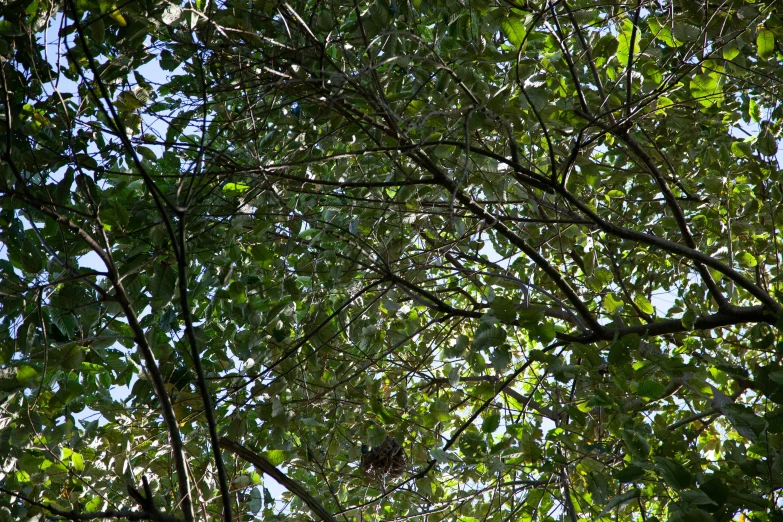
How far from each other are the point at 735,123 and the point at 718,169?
25 centimetres

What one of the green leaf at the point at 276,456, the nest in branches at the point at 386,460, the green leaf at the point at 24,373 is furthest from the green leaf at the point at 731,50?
the green leaf at the point at 24,373

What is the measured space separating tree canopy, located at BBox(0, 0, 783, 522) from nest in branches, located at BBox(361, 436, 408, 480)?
1.7 inches

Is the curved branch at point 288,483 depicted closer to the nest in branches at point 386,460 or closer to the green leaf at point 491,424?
the green leaf at point 491,424

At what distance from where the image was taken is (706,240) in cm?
322

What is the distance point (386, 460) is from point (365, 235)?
96 centimetres

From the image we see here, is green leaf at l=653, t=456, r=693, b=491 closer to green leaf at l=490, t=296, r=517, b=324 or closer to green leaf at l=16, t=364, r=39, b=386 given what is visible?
green leaf at l=490, t=296, r=517, b=324

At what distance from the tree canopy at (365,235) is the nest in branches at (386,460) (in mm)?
42

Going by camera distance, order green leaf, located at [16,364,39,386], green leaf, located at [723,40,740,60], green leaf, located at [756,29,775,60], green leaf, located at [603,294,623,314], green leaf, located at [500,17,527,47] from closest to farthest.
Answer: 1. green leaf, located at [16,364,39,386]
2. green leaf, located at [500,17,527,47]
3. green leaf, located at [723,40,740,60]
4. green leaf, located at [756,29,775,60]
5. green leaf, located at [603,294,623,314]

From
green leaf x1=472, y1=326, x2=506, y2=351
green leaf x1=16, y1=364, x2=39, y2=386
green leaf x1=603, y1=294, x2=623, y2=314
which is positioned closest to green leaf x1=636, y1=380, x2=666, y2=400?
green leaf x1=472, y1=326, x2=506, y2=351

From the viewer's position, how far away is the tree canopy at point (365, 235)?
1.85m

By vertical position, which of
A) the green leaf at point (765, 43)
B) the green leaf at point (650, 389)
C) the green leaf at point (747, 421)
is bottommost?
the green leaf at point (747, 421)

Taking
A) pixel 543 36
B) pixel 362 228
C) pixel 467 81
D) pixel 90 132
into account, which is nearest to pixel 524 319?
pixel 467 81

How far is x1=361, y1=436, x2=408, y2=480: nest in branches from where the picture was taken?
9.17 feet

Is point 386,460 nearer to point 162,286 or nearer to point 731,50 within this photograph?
point 162,286
